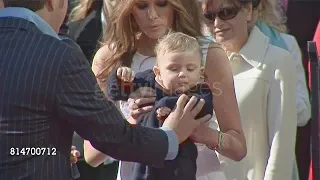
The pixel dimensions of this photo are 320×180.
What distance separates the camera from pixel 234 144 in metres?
3.59

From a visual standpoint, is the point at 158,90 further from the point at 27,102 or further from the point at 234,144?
the point at 27,102

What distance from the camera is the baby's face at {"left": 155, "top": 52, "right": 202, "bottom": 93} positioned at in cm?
342

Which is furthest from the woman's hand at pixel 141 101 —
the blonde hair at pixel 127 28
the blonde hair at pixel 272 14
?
the blonde hair at pixel 272 14

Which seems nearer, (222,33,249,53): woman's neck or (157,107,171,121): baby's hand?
(157,107,171,121): baby's hand

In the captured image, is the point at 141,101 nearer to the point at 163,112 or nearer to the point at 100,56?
the point at 163,112

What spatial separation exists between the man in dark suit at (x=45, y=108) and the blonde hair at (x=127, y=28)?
97 cm

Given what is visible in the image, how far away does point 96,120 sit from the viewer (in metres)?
2.77

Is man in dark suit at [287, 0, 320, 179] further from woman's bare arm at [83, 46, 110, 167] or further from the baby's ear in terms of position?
the baby's ear

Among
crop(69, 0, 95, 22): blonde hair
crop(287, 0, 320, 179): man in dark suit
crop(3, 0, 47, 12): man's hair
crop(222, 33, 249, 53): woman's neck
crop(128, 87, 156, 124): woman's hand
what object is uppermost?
crop(3, 0, 47, 12): man's hair

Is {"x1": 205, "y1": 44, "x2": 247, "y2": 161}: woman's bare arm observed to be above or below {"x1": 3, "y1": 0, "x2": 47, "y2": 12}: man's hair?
below

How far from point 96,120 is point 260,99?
1.47 m

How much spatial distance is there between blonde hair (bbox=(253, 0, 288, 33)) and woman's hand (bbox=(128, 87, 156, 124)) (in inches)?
43.8

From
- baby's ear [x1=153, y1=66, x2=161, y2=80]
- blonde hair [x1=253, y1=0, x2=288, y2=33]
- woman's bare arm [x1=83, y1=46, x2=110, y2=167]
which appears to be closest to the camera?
baby's ear [x1=153, y1=66, x2=161, y2=80]
